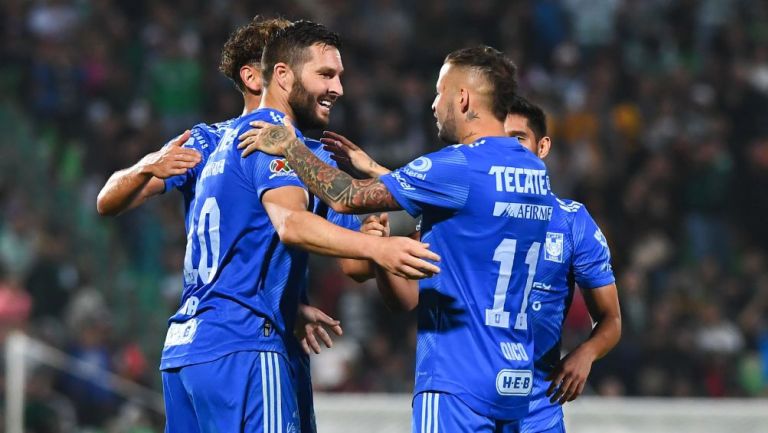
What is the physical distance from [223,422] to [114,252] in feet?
30.4

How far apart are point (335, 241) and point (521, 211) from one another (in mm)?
754

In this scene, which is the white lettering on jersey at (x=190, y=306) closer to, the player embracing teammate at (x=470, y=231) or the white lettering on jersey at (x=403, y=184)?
the player embracing teammate at (x=470, y=231)

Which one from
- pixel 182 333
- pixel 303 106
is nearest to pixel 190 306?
pixel 182 333

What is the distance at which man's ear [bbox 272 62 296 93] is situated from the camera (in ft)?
17.0

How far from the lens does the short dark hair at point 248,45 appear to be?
5.58 meters

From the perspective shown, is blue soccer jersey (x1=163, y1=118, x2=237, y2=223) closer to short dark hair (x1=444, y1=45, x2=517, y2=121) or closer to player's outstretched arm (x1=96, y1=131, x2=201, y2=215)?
player's outstretched arm (x1=96, y1=131, x2=201, y2=215)

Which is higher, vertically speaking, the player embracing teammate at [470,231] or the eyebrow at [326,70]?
the eyebrow at [326,70]

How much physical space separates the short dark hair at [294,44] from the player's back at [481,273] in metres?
0.74

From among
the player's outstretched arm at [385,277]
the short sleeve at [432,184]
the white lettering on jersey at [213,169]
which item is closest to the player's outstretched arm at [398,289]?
the player's outstretched arm at [385,277]

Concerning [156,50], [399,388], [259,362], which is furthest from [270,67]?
[156,50]

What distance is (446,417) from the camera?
4793mm

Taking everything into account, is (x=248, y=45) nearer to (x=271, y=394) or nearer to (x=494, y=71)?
(x=494, y=71)

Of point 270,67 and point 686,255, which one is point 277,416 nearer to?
point 270,67

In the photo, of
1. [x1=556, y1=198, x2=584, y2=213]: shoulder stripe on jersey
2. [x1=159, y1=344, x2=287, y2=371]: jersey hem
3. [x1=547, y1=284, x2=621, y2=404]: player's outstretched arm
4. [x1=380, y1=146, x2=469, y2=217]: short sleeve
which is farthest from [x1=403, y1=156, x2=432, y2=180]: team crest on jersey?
[x1=547, y1=284, x2=621, y2=404]: player's outstretched arm
